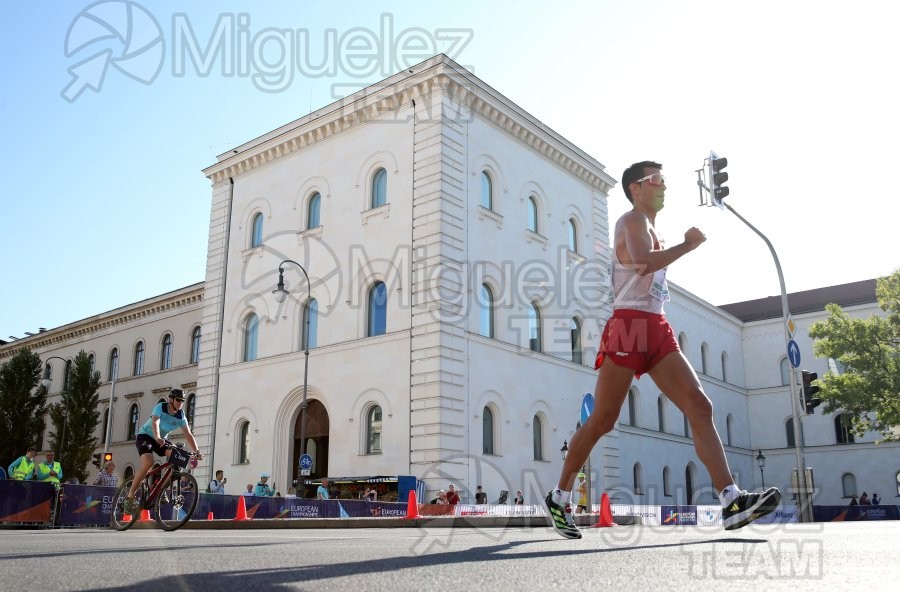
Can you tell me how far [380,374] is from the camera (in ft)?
89.1

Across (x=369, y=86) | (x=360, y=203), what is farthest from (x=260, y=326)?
(x=369, y=86)

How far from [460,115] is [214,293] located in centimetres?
1293

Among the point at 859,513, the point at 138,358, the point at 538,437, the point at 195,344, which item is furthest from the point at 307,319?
the point at 859,513

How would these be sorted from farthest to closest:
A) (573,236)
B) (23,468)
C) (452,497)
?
(573,236) → (452,497) → (23,468)

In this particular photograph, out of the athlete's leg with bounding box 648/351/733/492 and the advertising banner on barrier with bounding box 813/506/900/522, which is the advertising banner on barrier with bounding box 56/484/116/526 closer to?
the athlete's leg with bounding box 648/351/733/492

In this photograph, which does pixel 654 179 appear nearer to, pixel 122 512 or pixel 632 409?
pixel 122 512

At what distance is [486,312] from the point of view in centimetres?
2830

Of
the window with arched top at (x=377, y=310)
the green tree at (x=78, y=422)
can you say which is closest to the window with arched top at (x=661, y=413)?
the window with arched top at (x=377, y=310)

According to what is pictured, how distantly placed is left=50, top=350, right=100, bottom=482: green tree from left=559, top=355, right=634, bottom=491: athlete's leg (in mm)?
40913

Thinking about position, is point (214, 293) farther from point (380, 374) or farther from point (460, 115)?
point (460, 115)

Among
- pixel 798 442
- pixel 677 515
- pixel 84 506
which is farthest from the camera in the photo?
pixel 677 515

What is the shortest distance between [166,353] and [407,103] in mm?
22344

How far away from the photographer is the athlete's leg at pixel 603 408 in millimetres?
5250

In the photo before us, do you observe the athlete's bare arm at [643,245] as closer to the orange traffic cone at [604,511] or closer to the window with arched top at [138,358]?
the orange traffic cone at [604,511]
